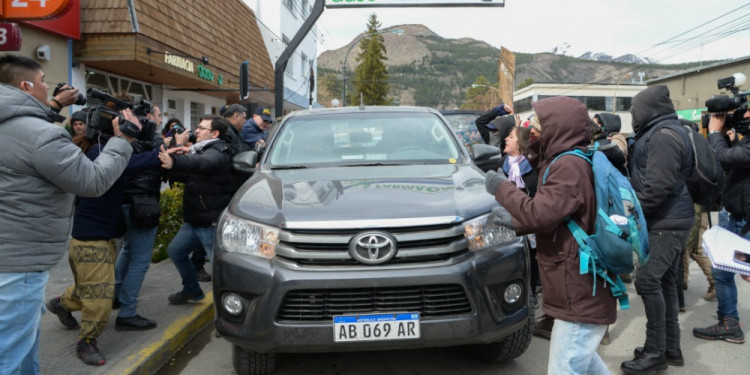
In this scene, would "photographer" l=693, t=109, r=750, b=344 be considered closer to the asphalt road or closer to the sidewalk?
the asphalt road

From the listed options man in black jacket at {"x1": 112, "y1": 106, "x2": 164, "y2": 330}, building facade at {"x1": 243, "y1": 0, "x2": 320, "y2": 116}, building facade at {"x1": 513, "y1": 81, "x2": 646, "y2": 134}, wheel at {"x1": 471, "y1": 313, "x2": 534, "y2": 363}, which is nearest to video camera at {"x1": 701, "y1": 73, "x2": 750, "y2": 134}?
wheel at {"x1": 471, "y1": 313, "x2": 534, "y2": 363}

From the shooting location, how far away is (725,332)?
431cm

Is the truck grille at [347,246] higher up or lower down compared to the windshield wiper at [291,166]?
lower down

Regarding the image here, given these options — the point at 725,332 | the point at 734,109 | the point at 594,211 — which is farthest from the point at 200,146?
the point at 725,332

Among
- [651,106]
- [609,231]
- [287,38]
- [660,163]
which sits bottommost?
[609,231]

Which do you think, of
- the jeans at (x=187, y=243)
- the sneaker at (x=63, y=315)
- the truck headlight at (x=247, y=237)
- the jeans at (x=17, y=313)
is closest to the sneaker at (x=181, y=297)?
the jeans at (x=187, y=243)

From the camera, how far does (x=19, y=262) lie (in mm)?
2539

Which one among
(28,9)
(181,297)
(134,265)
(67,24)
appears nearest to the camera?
(134,265)

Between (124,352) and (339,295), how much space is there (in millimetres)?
1851

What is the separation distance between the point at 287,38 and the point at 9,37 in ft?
69.2

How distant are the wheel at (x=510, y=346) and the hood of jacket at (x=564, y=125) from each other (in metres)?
1.43

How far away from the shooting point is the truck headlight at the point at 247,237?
9.75 ft

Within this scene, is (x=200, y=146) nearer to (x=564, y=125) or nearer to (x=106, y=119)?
(x=106, y=119)

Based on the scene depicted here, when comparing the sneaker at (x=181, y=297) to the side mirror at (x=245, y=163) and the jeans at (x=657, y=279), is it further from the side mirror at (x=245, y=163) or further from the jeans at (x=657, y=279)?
the jeans at (x=657, y=279)
